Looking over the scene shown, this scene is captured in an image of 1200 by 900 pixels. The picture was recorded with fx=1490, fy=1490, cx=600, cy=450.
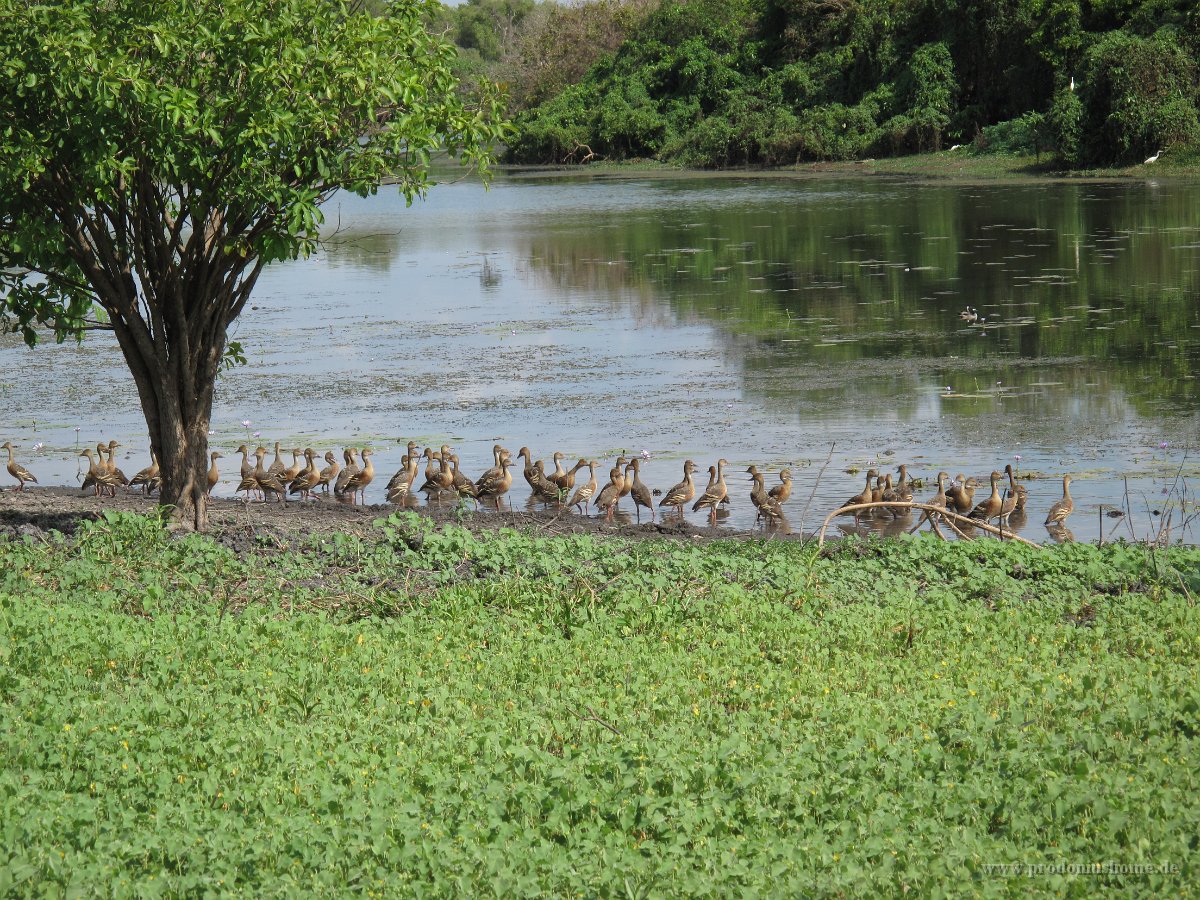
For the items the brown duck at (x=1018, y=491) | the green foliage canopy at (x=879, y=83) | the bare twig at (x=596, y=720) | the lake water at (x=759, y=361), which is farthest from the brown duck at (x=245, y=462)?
the green foliage canopy at (x=879, y=83)

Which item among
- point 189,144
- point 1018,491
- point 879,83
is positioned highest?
point 879,83

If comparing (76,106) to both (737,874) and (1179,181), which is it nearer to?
(737,874)

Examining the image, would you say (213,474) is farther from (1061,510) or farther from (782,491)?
(1061,510)

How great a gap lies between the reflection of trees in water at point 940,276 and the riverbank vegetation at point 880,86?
729cm

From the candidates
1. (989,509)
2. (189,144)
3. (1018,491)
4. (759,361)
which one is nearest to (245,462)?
(189,144)

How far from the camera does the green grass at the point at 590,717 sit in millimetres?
5750

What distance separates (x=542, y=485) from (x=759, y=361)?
279 inches

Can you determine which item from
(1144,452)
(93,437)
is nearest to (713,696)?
(1144,452)

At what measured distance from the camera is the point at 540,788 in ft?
21.0

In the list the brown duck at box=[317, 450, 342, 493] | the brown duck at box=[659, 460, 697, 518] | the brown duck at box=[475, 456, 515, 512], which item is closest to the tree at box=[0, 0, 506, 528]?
the brown duck at box=[317, 450, 342, 493]

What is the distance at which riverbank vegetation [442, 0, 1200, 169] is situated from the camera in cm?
5228

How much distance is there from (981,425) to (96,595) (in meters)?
9.84

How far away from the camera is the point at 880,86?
6862cm

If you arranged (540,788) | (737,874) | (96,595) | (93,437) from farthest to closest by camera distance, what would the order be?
1. (93,437)
2. (96,595)
3. (540,788)
4. (737,874)
